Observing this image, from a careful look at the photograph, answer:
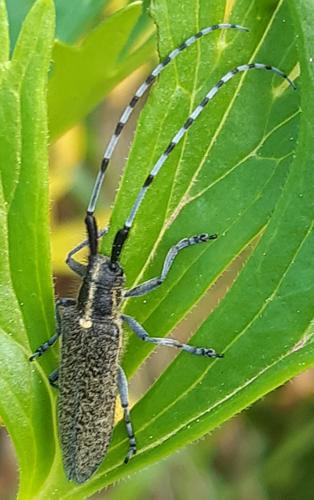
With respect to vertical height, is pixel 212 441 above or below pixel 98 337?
below

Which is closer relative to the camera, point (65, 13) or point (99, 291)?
point (99, 291)

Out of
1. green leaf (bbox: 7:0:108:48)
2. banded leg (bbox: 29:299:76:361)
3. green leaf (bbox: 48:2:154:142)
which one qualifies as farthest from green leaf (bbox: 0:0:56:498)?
green leaf (bbox: 7:0:108:48)

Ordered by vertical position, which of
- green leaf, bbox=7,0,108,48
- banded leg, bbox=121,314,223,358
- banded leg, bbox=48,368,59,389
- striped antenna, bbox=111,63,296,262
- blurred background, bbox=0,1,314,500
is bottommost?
blurred background, bbox=0,1,314,500

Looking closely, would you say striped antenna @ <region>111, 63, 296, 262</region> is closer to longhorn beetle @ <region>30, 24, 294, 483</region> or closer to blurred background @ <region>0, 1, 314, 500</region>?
longhorn beetle @ <region>30, 24, 294, 483</region>

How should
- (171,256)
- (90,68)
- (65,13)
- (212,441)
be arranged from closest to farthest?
(171,256)
(90,68)
(65,13)
(212,441)

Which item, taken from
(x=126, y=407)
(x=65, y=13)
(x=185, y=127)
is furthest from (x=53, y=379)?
(x=65, y=13)

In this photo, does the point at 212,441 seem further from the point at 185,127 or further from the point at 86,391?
the point at 185,127
